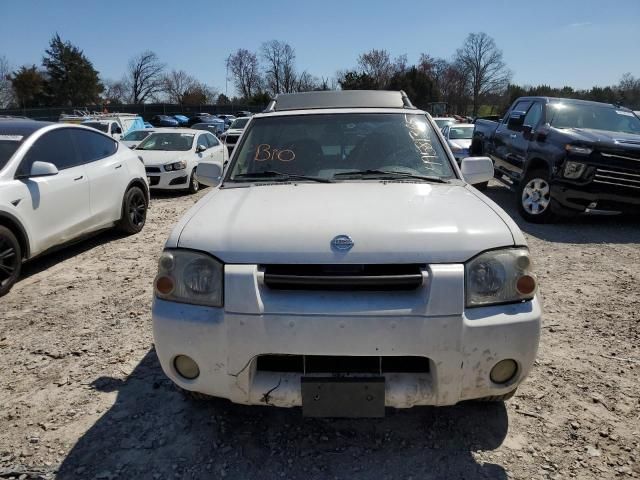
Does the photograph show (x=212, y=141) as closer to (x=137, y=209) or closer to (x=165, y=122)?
(x=137, y=209)

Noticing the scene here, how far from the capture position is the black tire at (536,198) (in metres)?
7.48

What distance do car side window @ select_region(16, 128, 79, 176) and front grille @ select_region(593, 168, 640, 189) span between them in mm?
7253

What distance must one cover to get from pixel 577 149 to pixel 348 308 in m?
6.41

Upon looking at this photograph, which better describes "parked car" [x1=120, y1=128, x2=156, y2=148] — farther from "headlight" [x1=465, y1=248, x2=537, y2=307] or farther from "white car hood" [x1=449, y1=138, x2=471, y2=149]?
"headlight" [x1=465, y1=248, x2=537, y2=307]

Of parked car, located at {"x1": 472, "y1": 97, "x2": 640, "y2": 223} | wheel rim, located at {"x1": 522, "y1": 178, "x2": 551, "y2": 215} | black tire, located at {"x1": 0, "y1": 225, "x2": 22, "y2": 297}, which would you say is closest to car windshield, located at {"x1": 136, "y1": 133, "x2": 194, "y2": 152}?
black tire, located at {"x1": 0, "y1": 225, "x2": 22, "y2": 297}

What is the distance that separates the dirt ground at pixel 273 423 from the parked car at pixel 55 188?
946 millimetres

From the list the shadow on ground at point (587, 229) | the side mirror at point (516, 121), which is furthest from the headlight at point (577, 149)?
the side mirror at point (516, 121)

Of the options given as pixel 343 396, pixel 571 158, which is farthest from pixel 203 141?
pixel 343 396

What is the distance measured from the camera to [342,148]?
3.43 meters

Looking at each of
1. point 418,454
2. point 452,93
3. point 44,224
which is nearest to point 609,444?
point 418,454

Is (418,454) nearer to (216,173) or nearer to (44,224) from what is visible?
(216,173)

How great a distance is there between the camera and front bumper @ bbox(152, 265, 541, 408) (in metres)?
2.07

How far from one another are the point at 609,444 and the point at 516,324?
3.53 feet

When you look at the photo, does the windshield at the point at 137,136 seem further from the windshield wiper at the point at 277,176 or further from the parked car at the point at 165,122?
the parked car at the point at 165,122
